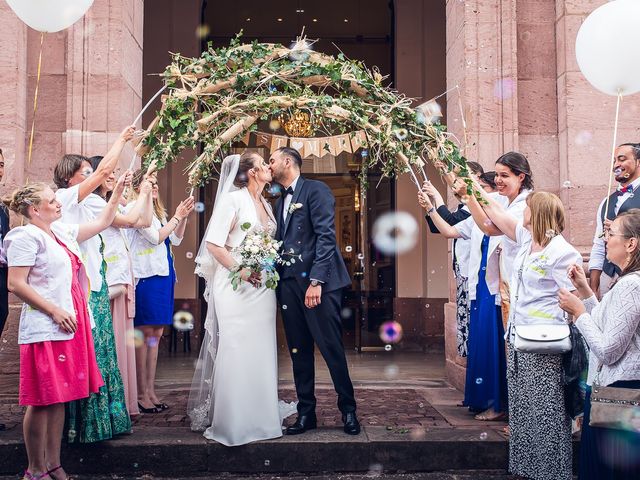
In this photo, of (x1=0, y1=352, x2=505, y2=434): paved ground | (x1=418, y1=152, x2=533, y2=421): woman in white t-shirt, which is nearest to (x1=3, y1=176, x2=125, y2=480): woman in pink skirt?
(x1=0, y1=352, x2=505, y2=434): paved ground

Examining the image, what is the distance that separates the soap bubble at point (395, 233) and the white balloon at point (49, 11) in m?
7.42

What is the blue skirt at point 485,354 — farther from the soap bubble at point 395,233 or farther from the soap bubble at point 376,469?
the soap bubble at point 395,233

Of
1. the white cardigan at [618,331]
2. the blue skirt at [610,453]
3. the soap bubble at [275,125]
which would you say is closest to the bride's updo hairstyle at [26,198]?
the white cardigan at [618,331]

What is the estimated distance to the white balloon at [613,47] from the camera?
4273 mm

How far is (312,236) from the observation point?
17.2 feet

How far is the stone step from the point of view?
15.6 feet

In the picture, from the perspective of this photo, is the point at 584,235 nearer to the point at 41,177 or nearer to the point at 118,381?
the point at 118,381

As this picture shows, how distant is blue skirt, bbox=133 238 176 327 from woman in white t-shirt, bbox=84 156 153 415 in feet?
0.90

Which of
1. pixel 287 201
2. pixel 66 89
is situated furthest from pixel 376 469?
pixel 66 89

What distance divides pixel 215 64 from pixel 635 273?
339 cm

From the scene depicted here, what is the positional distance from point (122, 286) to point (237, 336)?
1.15m

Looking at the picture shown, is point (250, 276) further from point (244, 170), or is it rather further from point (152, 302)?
point (152, 302)

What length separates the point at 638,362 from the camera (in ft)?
10.8

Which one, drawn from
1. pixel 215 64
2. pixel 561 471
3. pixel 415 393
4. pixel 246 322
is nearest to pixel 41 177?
pixel 215 64
